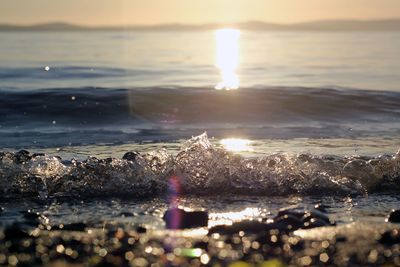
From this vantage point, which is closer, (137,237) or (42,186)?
(137,237)

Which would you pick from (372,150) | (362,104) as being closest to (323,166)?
(372,150)

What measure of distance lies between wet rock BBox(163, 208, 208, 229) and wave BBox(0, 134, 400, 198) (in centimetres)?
165

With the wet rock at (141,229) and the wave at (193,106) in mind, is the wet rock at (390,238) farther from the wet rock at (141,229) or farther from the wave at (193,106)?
the wave at (193,106)

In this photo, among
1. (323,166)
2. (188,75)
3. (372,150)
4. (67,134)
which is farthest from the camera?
(188,75)

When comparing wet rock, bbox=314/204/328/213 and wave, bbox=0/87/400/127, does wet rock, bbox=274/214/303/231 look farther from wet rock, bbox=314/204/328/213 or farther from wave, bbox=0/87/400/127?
wave, bbox=0/87/400/127

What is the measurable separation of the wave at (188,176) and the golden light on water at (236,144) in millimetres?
3326

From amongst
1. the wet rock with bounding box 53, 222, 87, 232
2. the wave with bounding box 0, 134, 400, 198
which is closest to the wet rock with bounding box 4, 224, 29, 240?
the wet rock with bounding box 53, 222, 87, 232

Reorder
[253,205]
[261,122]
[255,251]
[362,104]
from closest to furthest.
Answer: [255,251] → [253,205] → [261,122] → [362,104]

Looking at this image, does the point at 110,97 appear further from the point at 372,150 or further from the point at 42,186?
the point at 42,186

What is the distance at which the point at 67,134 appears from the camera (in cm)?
1435

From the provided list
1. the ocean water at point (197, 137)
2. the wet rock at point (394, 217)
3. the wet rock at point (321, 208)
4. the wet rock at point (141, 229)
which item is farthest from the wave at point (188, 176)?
the wet rock at point (141, 229)

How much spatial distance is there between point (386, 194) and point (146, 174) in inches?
113

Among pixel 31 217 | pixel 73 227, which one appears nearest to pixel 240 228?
pixel 73 227

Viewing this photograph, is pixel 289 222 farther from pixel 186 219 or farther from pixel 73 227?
pixel 73 227
